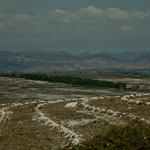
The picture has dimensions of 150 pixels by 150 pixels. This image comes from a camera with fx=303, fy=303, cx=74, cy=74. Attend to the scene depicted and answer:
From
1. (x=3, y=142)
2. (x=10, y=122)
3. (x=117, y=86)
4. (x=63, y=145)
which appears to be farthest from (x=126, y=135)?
(x=117, y=86)

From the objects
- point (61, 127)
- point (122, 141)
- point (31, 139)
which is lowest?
point (31, 139)

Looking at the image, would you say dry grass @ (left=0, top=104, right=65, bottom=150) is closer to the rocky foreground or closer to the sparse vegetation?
the rocky foreground

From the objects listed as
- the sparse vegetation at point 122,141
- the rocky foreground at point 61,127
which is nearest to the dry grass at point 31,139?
the rocky foreground at point 61,127

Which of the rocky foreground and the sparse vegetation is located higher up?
the sparse vegetation

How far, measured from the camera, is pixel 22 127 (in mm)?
38250

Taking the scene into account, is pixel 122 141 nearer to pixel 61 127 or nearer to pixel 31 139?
pixel 31 139

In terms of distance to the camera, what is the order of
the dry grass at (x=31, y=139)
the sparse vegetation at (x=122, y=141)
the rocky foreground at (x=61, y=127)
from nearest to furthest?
the sparse vegetation at (x=122, y=141) < the dry grass at (x=31, y=139) < the rocky foreground at (x=61, y=127)

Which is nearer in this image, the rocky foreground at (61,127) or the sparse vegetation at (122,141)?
the sparse vegetation at (122,141)

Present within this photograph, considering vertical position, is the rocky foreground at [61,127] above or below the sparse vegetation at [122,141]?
below

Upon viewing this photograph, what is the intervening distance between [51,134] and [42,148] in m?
5.41

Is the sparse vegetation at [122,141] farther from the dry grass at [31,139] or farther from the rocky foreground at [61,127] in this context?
the dry grass at [31,139]

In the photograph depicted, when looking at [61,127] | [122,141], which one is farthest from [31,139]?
[122,141]

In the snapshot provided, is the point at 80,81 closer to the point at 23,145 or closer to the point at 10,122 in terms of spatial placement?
the point at 10,122

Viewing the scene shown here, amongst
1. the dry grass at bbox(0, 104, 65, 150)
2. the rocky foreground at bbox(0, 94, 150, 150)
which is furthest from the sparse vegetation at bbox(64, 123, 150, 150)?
the dry grass at bbox(0, 104, 65, 150)
